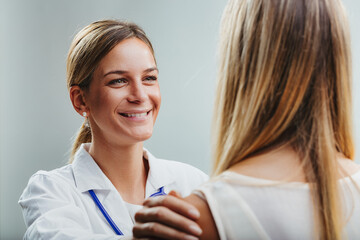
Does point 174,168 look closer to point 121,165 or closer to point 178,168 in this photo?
point 178,168

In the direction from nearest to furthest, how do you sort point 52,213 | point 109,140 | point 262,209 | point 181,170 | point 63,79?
point 262,209
point 52,213
point 109,140
point 181,170
point 63,79

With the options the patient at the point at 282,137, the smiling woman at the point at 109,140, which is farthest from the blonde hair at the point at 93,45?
the patient at the point at 282,137

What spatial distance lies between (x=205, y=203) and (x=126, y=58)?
2.57 feet

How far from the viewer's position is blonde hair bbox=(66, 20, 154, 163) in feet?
4.59

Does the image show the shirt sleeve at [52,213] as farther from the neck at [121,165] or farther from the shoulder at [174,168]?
the shoulder at [174,168]

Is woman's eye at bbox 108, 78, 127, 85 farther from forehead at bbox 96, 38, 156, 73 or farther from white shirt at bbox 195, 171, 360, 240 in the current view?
white shirt at bbox 195, 171, 360, 240

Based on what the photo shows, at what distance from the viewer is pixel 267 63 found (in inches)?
29.2

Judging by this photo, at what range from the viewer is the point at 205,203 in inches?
28.7

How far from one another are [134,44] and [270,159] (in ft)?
2.72

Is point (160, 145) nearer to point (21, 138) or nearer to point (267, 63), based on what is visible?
point (21, 138)

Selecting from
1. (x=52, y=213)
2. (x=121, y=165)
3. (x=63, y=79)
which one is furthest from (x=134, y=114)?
(x=63, y=79)

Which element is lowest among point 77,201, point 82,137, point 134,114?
point 77,201

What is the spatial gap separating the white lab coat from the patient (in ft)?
1.66

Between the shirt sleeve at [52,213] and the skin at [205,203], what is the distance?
16.1 inches
